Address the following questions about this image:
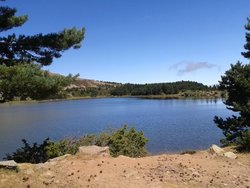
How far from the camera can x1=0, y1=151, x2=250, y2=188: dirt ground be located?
35.8 feet

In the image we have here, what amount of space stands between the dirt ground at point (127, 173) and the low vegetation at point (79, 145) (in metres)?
2.61

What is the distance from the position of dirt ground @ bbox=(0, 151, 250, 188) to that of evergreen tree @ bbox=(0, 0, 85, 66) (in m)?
4.29

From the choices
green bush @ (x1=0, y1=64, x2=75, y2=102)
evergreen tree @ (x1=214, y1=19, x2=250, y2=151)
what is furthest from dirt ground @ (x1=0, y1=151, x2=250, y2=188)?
evergreen tree @ (x1=214, y1=19, x2=250, y2=151)

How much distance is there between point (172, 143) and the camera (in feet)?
96.7

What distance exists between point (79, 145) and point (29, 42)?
514cm

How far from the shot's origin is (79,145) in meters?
16.6

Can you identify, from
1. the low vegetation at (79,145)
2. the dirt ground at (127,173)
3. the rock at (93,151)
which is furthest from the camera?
the low vegetation at (79,145)

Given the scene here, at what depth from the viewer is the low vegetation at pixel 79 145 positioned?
15766 millimetres

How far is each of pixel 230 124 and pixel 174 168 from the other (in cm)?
762

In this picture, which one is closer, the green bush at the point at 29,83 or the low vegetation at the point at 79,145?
the green bush at the point at 29,83

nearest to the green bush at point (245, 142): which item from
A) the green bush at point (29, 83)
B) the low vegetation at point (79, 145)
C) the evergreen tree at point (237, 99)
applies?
the evergreen tree at point (237, 99)

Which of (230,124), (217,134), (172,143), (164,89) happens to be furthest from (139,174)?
(164,89)

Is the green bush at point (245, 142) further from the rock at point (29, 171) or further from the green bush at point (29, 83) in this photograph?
the rock at point (29, 171)

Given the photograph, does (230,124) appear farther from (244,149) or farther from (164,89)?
(164,89)
